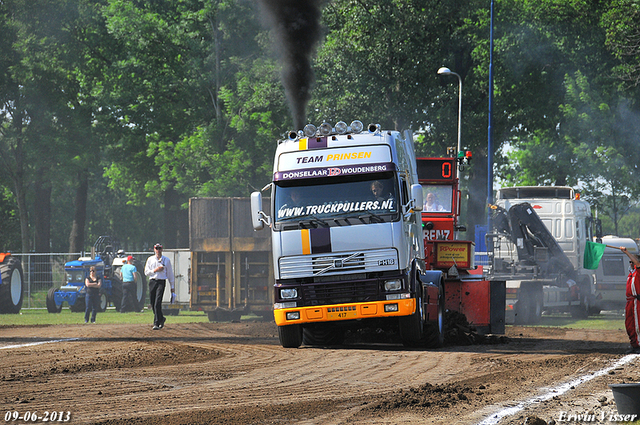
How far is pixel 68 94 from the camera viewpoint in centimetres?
4584

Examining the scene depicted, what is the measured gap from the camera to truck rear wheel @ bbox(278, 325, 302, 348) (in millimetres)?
14219

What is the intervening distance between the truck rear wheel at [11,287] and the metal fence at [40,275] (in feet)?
3.93

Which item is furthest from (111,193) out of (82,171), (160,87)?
(160,87)

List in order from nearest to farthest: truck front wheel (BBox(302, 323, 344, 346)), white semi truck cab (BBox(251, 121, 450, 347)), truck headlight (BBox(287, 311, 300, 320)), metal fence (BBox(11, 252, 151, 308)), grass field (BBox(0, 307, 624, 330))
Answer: white semi truck cab (BBox(251, 121, 450, 347)), truck headlight (BBox(287, 311, 300, 320)), truck front wheel (BBox(302, 323, 344, 346)), grass field (BBox(0, 307, 624, 330)), metal fence (BBox(11, 252, 151, 308))

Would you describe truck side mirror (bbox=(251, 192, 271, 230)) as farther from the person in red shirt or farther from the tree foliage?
the tree foliage

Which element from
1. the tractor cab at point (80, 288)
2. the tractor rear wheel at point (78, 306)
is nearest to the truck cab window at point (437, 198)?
the tractor cab at point (80, 288)

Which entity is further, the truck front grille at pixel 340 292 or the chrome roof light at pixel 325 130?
the chrome roof light at pixel 325 130

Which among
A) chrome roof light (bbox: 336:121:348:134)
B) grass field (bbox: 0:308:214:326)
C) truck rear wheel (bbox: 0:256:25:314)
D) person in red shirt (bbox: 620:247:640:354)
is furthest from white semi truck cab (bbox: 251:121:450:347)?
truck rear wheel (bbox: 0:256:25:314)

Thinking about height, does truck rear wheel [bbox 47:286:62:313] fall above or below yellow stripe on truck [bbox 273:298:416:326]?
below

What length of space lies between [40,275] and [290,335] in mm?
20932

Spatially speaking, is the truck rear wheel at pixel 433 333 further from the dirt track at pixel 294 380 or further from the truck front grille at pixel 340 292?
the truck front grille at pixel 340 292

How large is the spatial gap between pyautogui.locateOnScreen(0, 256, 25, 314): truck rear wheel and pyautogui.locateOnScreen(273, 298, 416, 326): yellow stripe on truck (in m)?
18.3

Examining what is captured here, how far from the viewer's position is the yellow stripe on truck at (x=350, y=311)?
13.3 metres

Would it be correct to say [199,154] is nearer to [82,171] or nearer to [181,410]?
[82,171]
